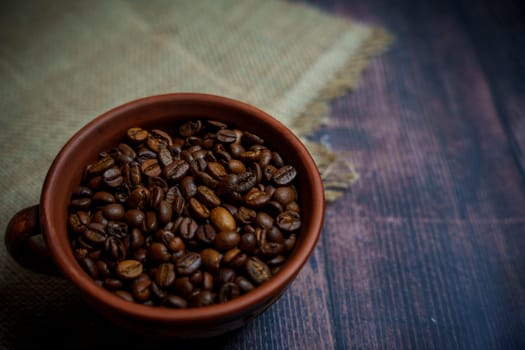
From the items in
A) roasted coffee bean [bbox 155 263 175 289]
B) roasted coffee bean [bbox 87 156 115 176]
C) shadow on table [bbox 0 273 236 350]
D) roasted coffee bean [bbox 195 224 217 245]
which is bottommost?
shadow on table [bbox 0 273 236 350]

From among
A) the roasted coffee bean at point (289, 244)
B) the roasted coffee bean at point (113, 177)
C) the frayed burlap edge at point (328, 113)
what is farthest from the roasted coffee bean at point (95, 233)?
the frayed burlap edge at point (328, 113)

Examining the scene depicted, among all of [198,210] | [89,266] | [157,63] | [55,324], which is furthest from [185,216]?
[157,63]

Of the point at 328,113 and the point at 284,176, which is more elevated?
the point at 284,176

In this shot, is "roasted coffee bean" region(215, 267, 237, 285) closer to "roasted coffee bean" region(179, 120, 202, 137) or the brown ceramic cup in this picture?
the brown ceramic cup

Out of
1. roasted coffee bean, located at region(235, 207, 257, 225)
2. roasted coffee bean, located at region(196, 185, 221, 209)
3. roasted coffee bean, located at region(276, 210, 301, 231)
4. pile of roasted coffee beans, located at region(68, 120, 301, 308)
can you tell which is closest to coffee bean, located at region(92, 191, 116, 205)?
pile of roasted coffee beans, located at region(68, 120, 301, 308)

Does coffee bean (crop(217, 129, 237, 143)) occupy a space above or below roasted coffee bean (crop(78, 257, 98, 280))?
above

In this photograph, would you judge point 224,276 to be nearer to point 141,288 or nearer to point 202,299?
point 202,299
